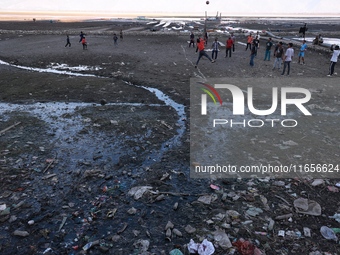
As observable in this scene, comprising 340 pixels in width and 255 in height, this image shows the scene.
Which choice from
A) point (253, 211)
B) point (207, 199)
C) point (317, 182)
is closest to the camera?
point (253, 211)

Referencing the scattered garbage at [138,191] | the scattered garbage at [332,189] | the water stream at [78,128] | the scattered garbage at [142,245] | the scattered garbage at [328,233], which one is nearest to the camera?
the scattered garbage at [142,245]

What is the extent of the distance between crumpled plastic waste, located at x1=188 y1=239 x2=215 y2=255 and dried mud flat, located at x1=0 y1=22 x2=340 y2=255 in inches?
5.2

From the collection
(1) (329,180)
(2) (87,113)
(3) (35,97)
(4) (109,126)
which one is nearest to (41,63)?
(3) (35,97)

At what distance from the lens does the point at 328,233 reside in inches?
157

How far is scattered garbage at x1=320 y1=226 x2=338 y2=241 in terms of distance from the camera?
3.92 meters

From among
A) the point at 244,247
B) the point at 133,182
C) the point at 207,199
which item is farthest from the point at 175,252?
the point at 133,182

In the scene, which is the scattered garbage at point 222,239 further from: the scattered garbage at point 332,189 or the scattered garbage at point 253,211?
the scattered garbage at point 332,189

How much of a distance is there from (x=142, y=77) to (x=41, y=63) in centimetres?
787

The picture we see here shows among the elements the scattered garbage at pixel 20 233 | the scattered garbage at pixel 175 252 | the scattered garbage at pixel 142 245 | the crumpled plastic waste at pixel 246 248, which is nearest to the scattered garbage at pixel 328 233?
the crumpled plastic waste at pixel 246 248

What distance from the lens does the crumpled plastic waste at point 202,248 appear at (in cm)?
365

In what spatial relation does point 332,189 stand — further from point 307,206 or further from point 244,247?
point 244,247

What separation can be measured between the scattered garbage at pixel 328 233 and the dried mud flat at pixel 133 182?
6 cm

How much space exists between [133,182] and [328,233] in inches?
134

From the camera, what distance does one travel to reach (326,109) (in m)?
8.84
